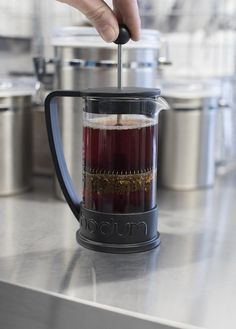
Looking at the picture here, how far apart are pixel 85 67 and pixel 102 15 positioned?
0.63ft

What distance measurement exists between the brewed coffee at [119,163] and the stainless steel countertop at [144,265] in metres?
0.06

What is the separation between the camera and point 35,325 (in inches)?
18.3

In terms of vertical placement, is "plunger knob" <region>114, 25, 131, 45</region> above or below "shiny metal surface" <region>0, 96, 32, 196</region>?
above

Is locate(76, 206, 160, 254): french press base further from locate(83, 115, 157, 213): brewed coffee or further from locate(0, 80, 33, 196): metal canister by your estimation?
locate(0, 80, 33, 196): metal canister

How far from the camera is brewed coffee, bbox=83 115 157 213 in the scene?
0.54 metres

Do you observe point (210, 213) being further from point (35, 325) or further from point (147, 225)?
point (35, 325)

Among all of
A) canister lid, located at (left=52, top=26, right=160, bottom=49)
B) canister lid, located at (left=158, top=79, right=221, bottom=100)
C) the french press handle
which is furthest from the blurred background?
the french press handle

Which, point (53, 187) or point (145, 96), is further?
point (53, 187)

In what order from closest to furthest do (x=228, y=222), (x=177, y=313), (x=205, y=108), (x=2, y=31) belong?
(x=177, y=313) → (x=228, y=222) → (x=205, y=108) → (x=2, y=31)

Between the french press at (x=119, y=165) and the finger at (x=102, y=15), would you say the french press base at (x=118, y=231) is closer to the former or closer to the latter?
the french press at (x=119, y=165)

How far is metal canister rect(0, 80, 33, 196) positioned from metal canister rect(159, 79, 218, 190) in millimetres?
219

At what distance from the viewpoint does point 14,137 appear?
0.80 m

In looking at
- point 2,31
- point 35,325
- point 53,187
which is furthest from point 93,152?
point 2,31

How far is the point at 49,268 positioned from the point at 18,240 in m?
0.10
